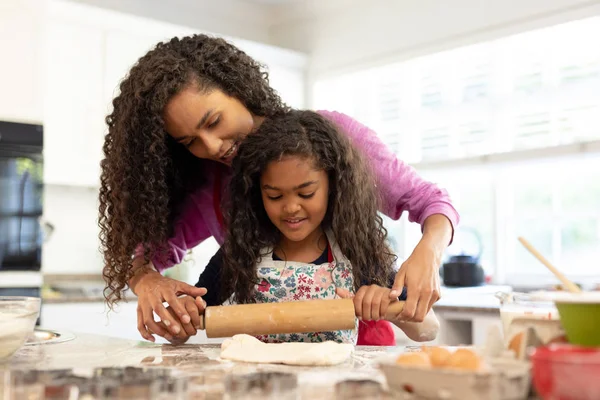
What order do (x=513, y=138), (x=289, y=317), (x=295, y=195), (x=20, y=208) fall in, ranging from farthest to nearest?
(x=513, y=138) < (x=20, y=208) < (x=295, y=195) < (x=289, y=317)

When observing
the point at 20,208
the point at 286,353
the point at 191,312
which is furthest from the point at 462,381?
the point at 20,208

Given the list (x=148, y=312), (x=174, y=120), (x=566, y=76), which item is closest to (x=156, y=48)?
(x=174, y=120)

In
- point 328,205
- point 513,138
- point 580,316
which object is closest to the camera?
point 580,316

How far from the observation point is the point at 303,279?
5.11 feet

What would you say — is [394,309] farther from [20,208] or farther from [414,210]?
[20,208]

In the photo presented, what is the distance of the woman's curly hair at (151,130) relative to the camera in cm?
156

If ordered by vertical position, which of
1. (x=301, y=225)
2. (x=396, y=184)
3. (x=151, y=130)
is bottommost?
(x=301, y=225)

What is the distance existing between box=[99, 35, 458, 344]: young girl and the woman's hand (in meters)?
0.01

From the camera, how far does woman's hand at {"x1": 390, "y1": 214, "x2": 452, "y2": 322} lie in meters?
1.29

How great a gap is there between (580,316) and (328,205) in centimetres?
88

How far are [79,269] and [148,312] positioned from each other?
9.21 feet

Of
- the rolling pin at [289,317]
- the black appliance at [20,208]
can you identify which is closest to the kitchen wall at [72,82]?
the black appliance at [20,208]

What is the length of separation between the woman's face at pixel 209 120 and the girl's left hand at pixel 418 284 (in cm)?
50

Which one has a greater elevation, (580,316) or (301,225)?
(301,225)
